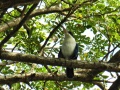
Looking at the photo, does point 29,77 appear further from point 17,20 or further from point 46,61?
point 17,20

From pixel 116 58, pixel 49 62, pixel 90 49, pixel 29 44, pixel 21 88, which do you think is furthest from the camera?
pixel 90 49

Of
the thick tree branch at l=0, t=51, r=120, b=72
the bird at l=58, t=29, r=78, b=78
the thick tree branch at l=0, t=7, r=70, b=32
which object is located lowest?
the bird at l=58, t=29, r=78, b=78

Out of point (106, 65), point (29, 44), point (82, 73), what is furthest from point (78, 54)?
point (106, 65)

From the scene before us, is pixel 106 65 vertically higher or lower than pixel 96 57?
higher

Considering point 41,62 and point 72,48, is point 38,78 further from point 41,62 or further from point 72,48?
point 72,48

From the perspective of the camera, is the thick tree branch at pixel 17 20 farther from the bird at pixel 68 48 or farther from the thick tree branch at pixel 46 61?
the thick tree branch at pixel 46 61

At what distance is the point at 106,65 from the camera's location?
4.34 m

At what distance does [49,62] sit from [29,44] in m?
1.20

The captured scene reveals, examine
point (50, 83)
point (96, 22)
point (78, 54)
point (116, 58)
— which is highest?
point (96, 22)

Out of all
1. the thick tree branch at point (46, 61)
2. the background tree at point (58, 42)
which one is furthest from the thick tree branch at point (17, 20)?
the thick tree branch at point (46, 61)

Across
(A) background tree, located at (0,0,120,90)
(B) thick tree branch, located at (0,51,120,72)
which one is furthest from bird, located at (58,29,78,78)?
(B) thick tree branch, located at (0,51,120,72)

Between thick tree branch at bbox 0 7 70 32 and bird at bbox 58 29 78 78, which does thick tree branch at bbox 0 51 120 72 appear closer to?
thick tree branch at bbox 0 7 70 32

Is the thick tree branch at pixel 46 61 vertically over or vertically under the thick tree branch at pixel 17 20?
under

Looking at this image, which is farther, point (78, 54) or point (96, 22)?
point (78, 54)
